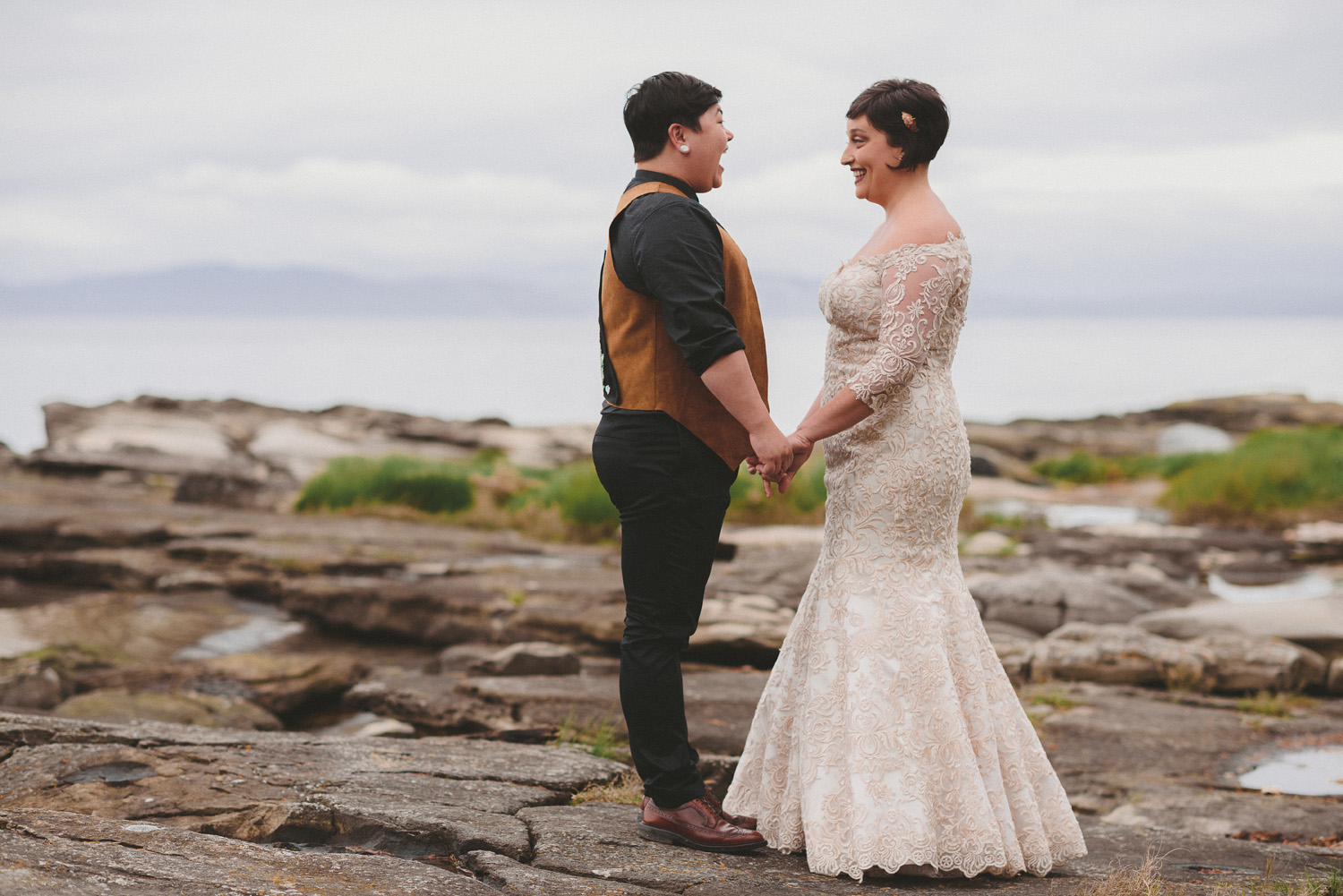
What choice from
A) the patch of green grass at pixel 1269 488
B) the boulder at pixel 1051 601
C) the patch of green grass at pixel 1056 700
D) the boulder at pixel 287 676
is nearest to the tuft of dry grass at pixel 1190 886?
the patch of green grass at pixel 1056 700

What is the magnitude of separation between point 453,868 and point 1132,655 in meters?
5.61

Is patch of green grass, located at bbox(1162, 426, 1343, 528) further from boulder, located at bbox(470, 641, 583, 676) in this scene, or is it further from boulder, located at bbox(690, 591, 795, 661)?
boulder, located at bbox(470, 641, 583, 676)

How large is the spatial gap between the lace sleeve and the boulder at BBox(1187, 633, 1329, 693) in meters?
5.09

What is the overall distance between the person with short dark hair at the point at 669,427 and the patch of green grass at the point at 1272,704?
466 centimetres

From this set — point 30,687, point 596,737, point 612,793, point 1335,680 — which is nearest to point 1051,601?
point 1335,680

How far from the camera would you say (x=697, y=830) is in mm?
3488

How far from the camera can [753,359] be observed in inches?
140

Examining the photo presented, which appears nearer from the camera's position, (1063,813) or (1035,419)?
A: (1063,813)

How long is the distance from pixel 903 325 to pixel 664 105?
104 centimetres

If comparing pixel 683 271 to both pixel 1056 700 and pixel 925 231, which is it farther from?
pixel 1056 700

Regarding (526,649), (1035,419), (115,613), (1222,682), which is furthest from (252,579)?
(1035,419)

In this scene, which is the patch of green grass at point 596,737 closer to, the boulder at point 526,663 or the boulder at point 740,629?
the boulder at point 526,663

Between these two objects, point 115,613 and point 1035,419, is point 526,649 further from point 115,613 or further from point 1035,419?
point 1035,419

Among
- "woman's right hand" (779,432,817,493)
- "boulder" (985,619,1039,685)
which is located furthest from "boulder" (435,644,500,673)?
"woman's right hand" (779,432,817,493)
